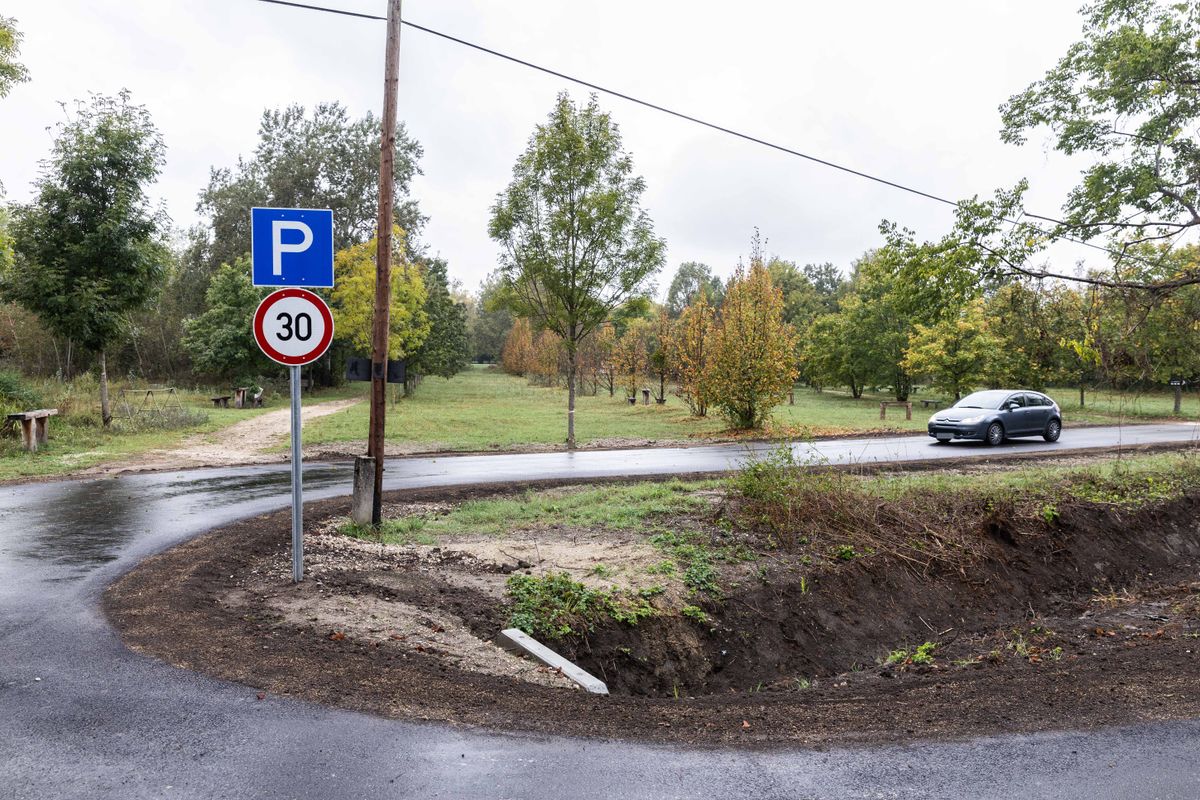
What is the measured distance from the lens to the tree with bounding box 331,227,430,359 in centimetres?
3131

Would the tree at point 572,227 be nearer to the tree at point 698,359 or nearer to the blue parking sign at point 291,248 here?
the tree at point 698,359

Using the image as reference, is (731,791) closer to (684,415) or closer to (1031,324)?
(1031,324)

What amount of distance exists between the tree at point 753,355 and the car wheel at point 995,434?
5786 millimetres

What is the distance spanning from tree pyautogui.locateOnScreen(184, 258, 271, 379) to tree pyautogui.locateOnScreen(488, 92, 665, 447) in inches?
934

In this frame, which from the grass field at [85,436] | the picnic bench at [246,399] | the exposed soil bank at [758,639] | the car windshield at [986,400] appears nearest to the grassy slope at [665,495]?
the exposed soil bank at [758,639]

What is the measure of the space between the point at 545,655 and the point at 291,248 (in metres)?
4.18

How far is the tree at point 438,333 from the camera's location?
43.2 m

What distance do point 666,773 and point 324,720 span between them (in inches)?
74.5

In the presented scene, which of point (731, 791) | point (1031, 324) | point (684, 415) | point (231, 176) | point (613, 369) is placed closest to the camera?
point (731, 791)

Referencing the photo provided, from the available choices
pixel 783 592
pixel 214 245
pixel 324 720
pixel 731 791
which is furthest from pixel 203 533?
pixel 214 245

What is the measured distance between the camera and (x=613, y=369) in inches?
1817

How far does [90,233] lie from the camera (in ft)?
61.7

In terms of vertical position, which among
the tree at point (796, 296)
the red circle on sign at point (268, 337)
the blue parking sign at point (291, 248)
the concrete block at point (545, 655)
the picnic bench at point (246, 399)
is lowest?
the concrete block at point (545, 655)

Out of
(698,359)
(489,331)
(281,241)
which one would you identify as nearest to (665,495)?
(281,241)
